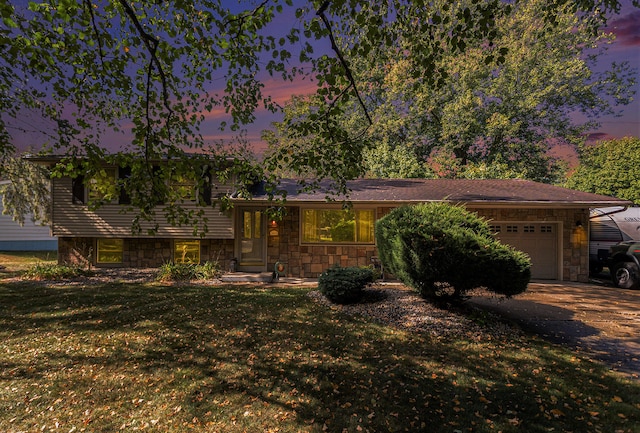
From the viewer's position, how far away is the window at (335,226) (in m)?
11.1

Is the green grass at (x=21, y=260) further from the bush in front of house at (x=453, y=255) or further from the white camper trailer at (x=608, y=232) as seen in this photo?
the white camper trailer at (x=608, y=232)

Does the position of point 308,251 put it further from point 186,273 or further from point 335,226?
point 186,273

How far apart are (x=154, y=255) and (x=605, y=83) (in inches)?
980

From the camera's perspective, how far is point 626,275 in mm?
9477

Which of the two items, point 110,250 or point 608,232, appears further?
point 110,250

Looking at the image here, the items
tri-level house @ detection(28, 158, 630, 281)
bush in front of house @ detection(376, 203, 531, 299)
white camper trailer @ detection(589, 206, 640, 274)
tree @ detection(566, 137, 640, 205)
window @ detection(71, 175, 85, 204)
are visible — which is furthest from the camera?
tree @ detection(566, 137, 640, 205)

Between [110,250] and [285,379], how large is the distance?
11599 mm

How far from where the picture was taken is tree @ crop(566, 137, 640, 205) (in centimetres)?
1809

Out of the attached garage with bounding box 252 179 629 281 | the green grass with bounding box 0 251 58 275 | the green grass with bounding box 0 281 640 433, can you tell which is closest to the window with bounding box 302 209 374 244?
the attached garage with bounding box 252 179 629 281

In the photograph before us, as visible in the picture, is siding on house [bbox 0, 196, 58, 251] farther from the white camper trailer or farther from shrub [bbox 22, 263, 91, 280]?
the white camper trailer

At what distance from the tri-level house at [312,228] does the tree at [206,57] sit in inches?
A: 208

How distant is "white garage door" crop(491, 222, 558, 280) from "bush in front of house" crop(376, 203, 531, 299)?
6.06 m

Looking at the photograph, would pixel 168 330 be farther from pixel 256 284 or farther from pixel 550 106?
pixel 550 106

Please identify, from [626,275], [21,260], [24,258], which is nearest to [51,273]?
[21,260]
